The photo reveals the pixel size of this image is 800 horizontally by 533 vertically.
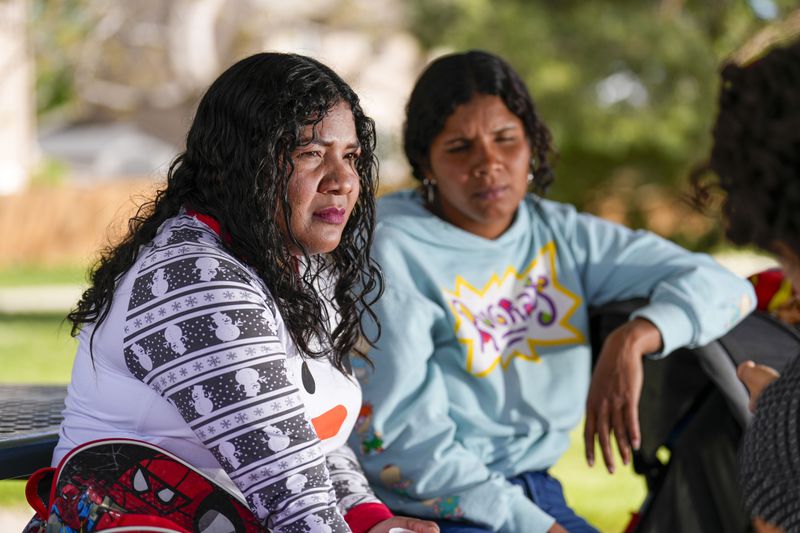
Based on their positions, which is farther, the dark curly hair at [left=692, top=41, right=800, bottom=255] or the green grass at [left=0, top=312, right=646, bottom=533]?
the green grass at [left=0, top=312, right=646, bottom=533]

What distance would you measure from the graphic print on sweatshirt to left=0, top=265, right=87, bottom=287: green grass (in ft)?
43.3

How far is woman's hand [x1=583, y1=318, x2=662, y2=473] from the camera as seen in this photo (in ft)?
7.91

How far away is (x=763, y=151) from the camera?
1486mm

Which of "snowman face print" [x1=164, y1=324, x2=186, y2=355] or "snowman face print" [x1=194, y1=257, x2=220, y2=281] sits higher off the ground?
"snowman face print" [x1=194, y1=257, x2=220, y2=281]

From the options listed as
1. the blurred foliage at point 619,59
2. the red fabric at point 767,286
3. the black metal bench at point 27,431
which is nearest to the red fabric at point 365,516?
the black metal bench at point 27,431

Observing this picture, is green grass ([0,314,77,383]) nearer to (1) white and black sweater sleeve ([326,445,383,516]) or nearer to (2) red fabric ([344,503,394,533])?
(1) white and black sweater sleeve ([326,445,383,516])

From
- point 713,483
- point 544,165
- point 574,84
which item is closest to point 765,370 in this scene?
point 713,483

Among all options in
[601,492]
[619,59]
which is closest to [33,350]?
[601,492]

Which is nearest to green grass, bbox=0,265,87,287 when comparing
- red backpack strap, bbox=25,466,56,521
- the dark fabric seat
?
the dark fabric seat

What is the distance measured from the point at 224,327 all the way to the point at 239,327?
3 centimetres

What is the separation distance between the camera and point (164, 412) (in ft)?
5.94

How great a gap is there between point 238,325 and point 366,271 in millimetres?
654

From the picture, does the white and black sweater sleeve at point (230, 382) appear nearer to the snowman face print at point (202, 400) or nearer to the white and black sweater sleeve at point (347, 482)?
the snowman face print at point (202, 400)

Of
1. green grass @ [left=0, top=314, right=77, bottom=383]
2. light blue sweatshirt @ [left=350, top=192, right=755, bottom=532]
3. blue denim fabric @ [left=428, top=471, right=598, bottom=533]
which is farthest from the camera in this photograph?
green grass @ [left=0, top=314, right=77, bottom=383]
